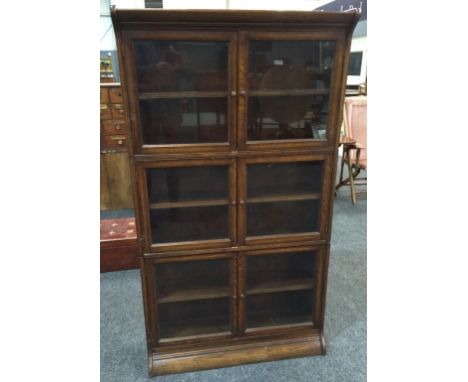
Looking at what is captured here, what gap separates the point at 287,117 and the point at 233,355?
3.71 feet

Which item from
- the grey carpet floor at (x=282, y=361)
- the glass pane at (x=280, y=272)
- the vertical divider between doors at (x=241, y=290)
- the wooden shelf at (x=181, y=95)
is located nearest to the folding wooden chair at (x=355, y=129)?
the grey carpet floor at (x=282, y=361)

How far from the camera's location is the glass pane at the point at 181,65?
49.4 inches

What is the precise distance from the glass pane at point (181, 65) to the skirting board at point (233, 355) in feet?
→ 3.91

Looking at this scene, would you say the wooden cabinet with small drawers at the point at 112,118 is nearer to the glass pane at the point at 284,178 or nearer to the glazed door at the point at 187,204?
the glazed door at the point at 187,204

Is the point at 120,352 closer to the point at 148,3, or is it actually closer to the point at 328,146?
the point at 328,146

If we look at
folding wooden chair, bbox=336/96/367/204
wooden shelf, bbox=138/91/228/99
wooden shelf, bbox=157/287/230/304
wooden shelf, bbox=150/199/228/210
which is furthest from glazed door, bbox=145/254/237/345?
folding wooden chair, bbox=336/96/367/204

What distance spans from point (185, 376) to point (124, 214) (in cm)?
189

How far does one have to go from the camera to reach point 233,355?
5.50 ft

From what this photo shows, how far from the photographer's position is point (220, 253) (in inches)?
59.8

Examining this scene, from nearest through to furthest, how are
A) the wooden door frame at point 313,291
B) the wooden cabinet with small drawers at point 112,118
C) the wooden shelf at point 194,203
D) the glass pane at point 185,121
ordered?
the glass pane at point 185,121 → the wooden shelf at point 194,203 → the wooden door frame at point 313,291 → the wooden cabinet with small drawers at point 112,118

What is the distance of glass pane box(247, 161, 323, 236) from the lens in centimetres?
149

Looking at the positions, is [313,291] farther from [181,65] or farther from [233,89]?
[181,65]

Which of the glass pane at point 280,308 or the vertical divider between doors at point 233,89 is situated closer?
the vertical divider between doors at point 233,89

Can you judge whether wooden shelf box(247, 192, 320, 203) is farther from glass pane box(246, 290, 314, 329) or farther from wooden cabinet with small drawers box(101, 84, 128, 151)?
wooden cabinet with small drawers box(101, 84, 128, 151)
